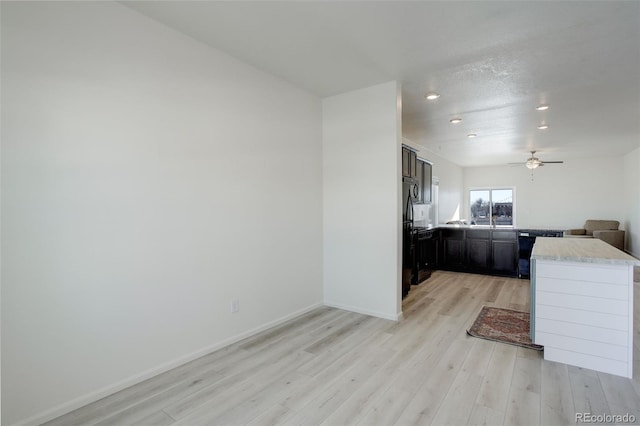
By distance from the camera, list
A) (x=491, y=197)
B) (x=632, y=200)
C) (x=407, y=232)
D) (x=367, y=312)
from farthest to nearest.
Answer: (x=491, y=197) < (x=632, y=200) < (x=407, y=232) < (x=367, y=312)

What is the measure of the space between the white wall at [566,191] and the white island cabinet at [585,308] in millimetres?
8051

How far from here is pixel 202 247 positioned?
2854mm

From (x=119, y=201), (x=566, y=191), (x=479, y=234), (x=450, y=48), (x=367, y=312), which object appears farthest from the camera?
(x=566, y=191)

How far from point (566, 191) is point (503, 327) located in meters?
8.11

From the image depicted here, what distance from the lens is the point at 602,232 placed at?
313 inches

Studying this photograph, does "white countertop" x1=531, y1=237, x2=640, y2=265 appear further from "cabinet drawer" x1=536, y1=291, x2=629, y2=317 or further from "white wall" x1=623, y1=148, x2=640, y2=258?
"white wall" x1=623, y1=148, x2=640, y2=258

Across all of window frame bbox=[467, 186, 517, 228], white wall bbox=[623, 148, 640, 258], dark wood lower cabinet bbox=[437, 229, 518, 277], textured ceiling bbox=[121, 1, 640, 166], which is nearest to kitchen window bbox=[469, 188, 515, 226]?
Answer: window frame bbox=[467, 186, 517, 228]

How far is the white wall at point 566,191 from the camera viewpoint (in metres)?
8.91

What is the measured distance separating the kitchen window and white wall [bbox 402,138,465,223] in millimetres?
429

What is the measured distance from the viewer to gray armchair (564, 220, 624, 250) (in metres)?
7.92

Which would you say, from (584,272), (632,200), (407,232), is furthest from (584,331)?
(632,200)

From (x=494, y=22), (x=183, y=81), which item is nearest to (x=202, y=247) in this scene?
(x=183, y=81)

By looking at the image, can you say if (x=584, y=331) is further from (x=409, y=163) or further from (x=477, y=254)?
(x=477, y=254)

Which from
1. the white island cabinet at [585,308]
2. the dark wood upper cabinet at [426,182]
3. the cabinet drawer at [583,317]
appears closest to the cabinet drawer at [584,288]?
the white island cabinet at [585,308]
